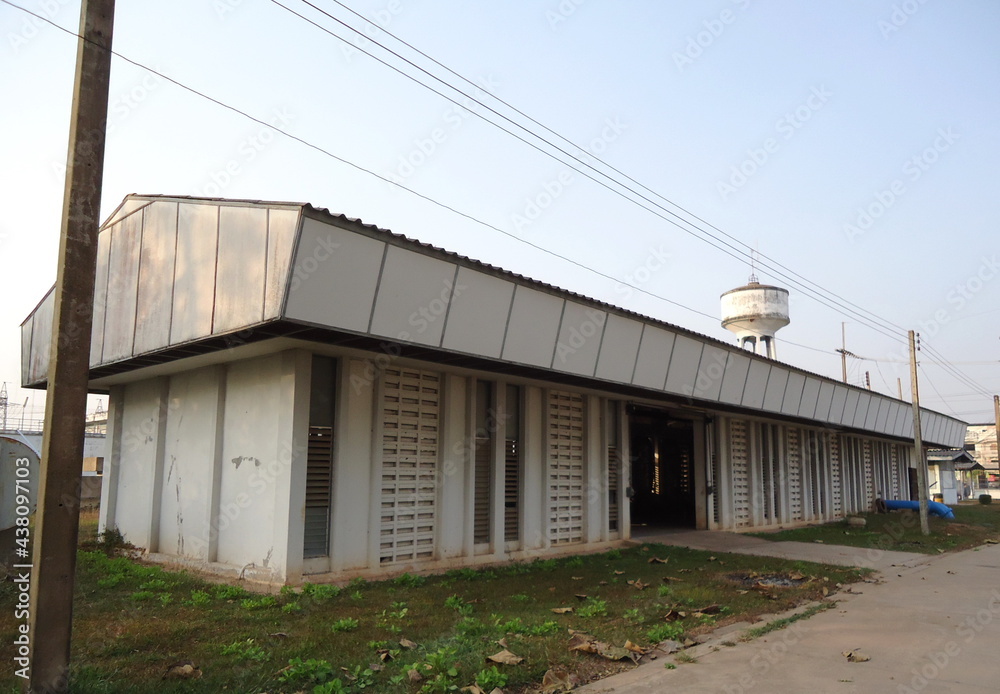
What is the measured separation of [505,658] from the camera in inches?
253

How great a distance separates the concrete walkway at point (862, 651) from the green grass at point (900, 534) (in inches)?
325

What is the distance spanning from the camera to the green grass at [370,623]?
5945 millimetres

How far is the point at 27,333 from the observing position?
600 inches

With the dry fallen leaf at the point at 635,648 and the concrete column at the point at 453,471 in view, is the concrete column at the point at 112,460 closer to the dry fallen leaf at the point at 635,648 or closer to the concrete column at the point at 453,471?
the concrete column at the point at 453,471

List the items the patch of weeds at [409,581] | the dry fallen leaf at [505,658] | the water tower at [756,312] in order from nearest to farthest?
the dry fallen leaf at [505,658] → the patch of weeds at [409,581] → the water tower at [756,312]

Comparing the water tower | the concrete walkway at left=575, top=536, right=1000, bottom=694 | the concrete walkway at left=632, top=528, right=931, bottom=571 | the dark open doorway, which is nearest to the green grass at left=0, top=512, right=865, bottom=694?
the concrete walkway at left=575, top=536, right=1000, bottom=694

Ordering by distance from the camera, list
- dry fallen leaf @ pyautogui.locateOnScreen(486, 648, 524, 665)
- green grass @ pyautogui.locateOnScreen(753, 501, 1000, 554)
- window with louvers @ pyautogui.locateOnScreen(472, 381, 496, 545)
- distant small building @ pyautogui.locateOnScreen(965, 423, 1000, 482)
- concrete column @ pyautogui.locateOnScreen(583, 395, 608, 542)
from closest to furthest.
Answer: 1. dry fallen leaf @ pyautogui.locateOnScreen(486, 648, 524, 665)
2. window with louvers @ pyautogui.locateOnScreen(472, 381, 496, 545)
3. concrete column @ pyautogui.locateOnScreen(583, 395, 608, 542)
4. green grass @ pyautogui.locateOnScreen(753, 501, 1000, 554)
5. distant small building @ pyautogui.locateOnScreen(965, 423, 1000, 482)

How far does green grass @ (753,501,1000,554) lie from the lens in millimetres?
18672

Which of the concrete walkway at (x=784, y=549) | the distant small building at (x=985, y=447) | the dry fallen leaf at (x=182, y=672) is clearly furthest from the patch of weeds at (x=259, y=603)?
the distant small building at (x=985, y=447)

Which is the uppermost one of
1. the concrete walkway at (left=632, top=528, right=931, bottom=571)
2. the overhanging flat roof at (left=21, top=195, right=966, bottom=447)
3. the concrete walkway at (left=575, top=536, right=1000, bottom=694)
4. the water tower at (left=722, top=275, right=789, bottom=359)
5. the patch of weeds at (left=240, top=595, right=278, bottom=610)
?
the water tower at (left=722, top=275, right=789, bottom=359)

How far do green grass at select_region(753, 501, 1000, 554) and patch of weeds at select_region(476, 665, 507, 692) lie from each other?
49.9 feet

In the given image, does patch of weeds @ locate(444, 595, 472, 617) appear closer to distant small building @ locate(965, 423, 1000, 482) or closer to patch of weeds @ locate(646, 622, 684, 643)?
patch of weeds @ locate(646, 622, 684, 643)

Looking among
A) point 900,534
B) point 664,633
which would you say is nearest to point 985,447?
point 900,534

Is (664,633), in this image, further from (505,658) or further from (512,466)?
(512,466)
